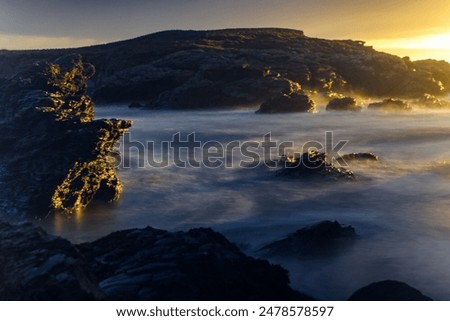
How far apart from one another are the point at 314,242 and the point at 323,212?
9.13 ft

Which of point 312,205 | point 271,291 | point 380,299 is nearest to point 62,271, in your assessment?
point 271,291

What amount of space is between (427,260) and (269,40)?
65695 millimetres

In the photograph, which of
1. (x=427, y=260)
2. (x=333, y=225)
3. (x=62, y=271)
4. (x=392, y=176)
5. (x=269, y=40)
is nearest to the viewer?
(x=62, y=271)

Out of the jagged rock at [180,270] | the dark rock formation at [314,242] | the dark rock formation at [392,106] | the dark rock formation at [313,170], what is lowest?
the dark rock formation at [314,242]

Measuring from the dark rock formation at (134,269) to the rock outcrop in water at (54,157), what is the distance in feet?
13.1

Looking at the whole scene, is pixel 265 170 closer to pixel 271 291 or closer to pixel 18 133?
pixel 18 133

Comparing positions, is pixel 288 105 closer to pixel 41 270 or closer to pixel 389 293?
pixel 389 293

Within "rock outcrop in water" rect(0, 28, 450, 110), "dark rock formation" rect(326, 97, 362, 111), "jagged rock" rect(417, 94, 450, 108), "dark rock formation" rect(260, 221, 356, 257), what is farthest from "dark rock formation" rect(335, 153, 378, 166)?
"jagged rock" rect(417, 94, 450, 108)

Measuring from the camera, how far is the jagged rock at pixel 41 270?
5.22m

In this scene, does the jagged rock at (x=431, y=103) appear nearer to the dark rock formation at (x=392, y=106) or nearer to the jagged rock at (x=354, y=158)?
the dark rock formation at (x=392, y=106)

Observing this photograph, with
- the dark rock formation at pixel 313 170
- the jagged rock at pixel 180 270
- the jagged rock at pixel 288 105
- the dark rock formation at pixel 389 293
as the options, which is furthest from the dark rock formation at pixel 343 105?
the dark rock formation at pixel 389 293

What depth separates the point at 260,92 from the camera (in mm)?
44031

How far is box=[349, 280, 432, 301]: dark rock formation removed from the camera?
6520 mm

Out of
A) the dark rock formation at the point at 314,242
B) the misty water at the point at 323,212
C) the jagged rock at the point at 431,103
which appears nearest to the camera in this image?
the misty water at the point at 323,212
